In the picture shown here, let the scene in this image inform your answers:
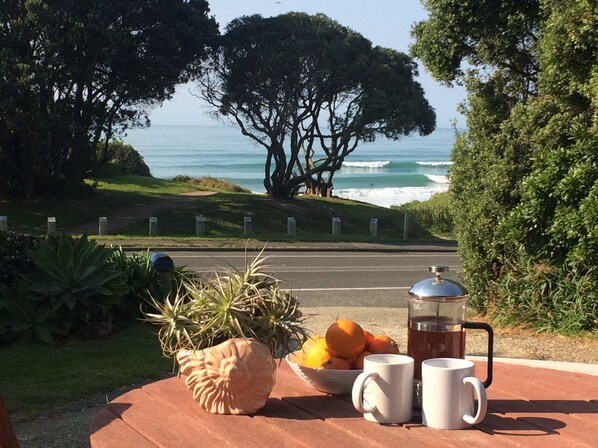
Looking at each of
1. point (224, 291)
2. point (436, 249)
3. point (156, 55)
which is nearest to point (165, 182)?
point (156, 55)

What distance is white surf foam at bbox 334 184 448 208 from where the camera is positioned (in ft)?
221

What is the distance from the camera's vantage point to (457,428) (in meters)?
2.59

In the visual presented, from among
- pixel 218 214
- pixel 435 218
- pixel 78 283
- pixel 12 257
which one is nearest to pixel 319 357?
pixel 78 283

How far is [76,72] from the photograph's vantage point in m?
26.5

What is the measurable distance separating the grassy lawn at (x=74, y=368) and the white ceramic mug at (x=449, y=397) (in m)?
4.22

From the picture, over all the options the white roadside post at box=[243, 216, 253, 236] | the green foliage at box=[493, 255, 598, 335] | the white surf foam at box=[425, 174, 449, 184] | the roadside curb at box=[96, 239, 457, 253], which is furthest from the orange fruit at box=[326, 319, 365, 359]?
the white surf foam at box=[425, 174, 449, 184]

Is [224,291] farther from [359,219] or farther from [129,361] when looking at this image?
[359,219]

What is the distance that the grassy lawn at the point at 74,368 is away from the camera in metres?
6.32

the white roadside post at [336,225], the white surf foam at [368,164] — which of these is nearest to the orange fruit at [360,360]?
the white roadside post at [336,225]

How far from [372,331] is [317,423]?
699 cm

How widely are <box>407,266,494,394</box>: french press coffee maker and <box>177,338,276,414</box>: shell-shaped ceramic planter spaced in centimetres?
51

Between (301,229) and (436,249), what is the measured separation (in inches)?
267

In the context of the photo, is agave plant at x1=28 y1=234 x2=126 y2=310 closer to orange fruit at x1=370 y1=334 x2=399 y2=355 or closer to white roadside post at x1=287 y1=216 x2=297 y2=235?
orange fruit at x1=370 y1=334 x2=399 y2=355

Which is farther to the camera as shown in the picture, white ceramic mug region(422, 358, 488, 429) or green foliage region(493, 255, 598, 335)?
green foliage region(493, 255, 598, 335)
